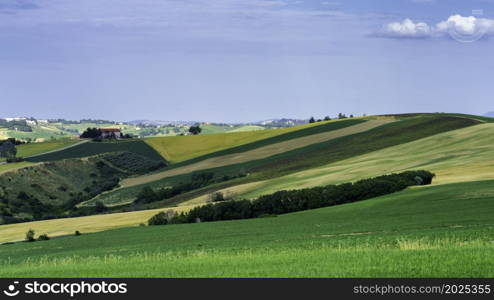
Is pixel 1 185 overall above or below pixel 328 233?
above

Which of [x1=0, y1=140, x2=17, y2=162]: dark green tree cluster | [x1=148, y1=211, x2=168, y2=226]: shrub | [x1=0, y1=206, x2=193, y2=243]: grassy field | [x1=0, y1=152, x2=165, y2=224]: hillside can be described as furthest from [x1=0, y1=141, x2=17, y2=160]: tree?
[x1=148, y1=211, x2=168, y2=226]: shrub

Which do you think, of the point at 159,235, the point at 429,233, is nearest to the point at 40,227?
the point at 159,235

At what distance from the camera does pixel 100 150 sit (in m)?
174

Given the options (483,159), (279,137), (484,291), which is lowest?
(484,291)

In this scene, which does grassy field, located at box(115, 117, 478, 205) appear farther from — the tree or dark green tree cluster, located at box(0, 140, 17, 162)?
Result: the tree

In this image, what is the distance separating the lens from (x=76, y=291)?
66.1 ft

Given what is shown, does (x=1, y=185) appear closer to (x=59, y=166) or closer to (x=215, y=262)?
(x=59, y=166)

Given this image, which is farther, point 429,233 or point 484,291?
point 429,233

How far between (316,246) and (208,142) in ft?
479

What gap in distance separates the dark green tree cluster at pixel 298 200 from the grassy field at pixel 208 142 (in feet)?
273

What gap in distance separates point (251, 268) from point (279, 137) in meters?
140

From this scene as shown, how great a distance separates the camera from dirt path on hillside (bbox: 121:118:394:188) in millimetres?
139750

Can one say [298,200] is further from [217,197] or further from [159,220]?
[217,197]

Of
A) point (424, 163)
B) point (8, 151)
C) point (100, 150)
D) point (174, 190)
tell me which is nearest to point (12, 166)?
point (100, 150)
